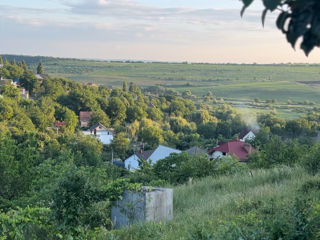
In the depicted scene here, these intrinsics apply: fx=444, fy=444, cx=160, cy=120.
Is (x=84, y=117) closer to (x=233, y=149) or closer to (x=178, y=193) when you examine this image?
(x=233, y=149)

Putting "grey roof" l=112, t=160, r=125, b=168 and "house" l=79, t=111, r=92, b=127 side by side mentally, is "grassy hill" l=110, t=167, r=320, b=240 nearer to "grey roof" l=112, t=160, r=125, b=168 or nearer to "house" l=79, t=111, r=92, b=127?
"grey roof" l=112, t=160, r=125, b=168

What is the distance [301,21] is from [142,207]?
506cm

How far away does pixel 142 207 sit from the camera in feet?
20.4

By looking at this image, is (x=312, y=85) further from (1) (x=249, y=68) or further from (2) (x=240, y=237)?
(2) (x=240, y=237)

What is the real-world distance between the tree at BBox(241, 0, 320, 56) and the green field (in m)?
61.0

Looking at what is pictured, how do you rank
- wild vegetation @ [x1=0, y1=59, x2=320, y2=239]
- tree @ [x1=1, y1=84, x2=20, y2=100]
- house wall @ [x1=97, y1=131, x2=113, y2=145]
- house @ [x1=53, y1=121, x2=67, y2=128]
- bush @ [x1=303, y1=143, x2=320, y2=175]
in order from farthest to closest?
tree @ [x1=1, y1=84, x2=20, y2=100] < house wall @ [x1=97, y1=131, x2=113, y2=145] < house @ [x1=53, y1=121, x2=67, y2=128] < bush @ [x1=303, y1=143, x2=320, y2=175] < wild vegetation @ [x1=0, y1=59, x2=320, y2=239]

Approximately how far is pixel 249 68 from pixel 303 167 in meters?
117

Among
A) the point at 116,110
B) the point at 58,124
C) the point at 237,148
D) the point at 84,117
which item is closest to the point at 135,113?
the point at 116,110

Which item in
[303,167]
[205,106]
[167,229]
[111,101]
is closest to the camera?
[167,229]

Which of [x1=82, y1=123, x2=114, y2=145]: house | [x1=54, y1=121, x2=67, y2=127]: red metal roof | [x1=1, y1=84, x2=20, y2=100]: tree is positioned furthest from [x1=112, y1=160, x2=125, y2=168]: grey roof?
[x1=1, y1=84, x2=20, y2=100]: tree

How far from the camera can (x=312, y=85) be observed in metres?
76.2

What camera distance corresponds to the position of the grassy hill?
12.2ft

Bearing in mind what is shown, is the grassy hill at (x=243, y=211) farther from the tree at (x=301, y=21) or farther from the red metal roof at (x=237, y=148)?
the red metal roof at (x=237, y=148)

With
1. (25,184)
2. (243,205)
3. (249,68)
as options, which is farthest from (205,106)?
(243,205)
